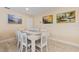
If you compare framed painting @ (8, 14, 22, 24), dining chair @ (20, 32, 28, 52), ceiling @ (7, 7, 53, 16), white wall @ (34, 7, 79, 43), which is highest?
ceiling @ (7, 7, 53, 16)

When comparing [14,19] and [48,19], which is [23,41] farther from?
[48,19]

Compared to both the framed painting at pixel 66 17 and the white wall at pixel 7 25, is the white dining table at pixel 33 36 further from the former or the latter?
the framed painting at pixel 66 17

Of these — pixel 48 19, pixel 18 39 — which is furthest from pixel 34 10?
pixel 18 39

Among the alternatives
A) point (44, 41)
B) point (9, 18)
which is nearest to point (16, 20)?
point (9, 18)

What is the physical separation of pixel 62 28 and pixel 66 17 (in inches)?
6.6

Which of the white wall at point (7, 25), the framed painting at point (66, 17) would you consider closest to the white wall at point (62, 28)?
the framed painting at point (66, 17)

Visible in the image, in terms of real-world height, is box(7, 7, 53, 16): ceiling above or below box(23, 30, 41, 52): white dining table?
above

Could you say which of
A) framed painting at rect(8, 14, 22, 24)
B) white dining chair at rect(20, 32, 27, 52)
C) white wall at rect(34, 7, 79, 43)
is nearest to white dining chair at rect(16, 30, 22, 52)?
white dining chair at rect(20, 32, 27, 52)

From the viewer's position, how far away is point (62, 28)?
5.38 feet

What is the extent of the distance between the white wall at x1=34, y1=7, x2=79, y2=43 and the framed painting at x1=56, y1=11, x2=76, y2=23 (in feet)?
0.14

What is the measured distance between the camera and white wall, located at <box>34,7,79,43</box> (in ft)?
5.21

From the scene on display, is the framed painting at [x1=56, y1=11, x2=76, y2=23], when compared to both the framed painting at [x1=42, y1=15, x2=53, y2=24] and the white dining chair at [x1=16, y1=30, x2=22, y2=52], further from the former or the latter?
the white dining chair at [x1=16, y1=30, x2=22, y2=52]
